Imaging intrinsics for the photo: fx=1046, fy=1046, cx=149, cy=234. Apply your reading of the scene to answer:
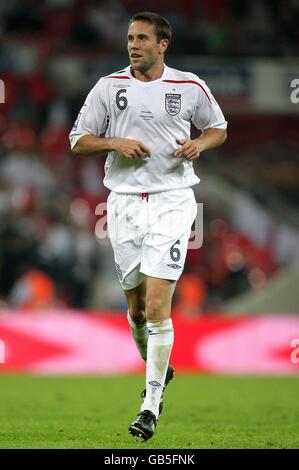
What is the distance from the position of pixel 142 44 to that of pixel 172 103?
432mm

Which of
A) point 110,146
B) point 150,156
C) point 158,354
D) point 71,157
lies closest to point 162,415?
point 158,354

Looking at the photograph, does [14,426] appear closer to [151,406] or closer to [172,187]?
[151,406]

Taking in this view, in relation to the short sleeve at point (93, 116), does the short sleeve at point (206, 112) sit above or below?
above

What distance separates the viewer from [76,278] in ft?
48.4

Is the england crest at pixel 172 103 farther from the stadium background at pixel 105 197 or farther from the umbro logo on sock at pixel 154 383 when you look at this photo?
the stadium background at pixel 105 197

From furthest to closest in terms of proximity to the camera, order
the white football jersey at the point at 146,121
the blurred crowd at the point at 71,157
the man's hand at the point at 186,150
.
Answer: the blurred crowd at the point at 71,157, the white football jersey at the point at 146,121, the man's hand at the point at 186,150

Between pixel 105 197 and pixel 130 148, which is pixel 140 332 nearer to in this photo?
pixel 130 148

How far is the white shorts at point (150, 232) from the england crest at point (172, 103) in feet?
1.72

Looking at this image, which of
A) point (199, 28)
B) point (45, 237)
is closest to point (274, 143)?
point (199, 28)

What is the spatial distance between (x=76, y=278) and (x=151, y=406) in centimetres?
835

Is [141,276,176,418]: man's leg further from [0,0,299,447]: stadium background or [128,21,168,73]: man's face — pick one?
[0,0,299,447]: stadium background

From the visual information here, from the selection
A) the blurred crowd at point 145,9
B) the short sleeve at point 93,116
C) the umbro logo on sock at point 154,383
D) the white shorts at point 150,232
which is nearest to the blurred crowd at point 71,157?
the blurred crowd at point 145,9

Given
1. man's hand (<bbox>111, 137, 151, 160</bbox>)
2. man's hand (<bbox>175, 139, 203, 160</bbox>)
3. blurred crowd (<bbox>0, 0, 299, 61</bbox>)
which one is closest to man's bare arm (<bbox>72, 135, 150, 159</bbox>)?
man's hand (<bbox>111, 137, 151, 160</bbox>)

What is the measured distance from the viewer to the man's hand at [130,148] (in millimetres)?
6676
